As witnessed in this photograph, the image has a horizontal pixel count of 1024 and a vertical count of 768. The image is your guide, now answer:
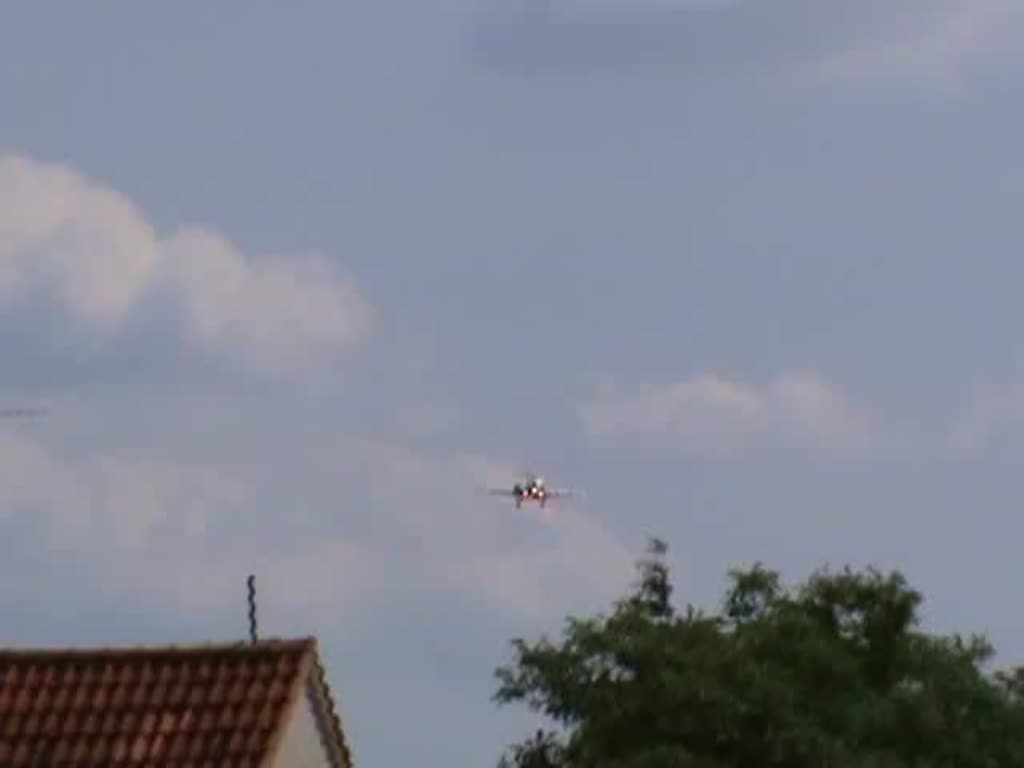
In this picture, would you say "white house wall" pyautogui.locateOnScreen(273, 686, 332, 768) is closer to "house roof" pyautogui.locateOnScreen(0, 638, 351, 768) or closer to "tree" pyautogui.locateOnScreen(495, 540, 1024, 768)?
"house roof" pyautogui.locateOnScreen(0, 638, 351, 768)

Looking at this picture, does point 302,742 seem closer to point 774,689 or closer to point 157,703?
point 157,703

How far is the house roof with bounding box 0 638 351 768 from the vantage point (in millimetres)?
33469

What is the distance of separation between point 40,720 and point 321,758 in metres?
2.76

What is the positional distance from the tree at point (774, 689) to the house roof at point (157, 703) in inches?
668

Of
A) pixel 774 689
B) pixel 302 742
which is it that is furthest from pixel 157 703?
pixel 774 689

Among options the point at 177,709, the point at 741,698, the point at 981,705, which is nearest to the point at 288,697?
the point at 177,709

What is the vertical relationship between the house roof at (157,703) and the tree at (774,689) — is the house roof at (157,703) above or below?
below

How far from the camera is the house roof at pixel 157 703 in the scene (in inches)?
1318

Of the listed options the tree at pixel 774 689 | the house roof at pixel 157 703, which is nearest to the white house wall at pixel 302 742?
the house roof at pixel 157 703

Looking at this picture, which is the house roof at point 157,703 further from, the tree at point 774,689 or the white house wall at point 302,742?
the tree at point 774,689

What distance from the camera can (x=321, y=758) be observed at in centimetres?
3547

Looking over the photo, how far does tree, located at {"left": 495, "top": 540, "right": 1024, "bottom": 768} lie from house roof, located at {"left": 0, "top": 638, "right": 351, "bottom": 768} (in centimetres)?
1697

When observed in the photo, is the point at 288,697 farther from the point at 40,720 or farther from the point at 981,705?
the point at 981,705

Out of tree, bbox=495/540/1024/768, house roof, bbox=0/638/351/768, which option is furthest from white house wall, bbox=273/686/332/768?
tree, bbox=495/540/1024/768
